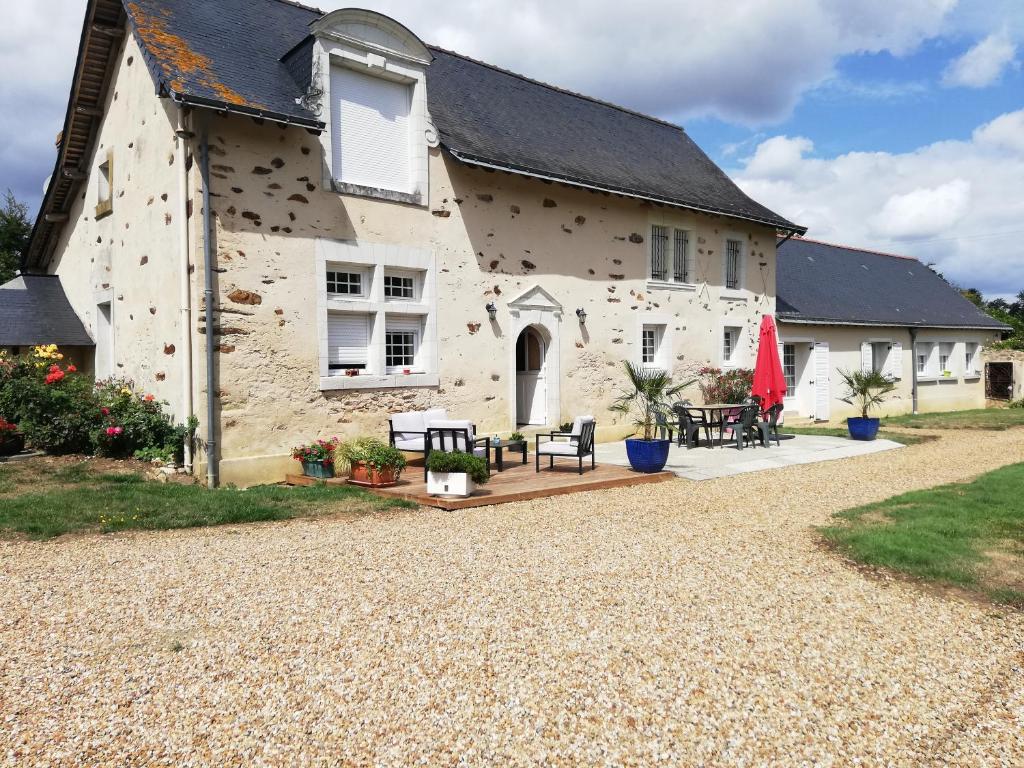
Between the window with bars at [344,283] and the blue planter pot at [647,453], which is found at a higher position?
the window with bars at [344,283]

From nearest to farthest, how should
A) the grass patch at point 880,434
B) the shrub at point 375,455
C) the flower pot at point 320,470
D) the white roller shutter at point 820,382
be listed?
the shrub at point 375,455 → the flower pot at point 320,470 → the grass patch at point 880,434 → the white roller shutter at point 820,382

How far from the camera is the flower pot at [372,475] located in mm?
8484

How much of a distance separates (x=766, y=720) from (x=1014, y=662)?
164cm

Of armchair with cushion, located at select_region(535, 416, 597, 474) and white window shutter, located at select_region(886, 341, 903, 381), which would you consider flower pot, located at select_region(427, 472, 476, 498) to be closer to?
armchair with cushion, located at select_region(535, 416, 597, 474)

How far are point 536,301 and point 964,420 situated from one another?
13550 millimetres

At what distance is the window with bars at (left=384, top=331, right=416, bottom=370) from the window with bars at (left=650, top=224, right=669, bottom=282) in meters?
5.82

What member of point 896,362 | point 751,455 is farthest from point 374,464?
point 896,362

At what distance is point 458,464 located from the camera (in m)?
7.81

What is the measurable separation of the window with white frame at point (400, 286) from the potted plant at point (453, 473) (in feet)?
12.0

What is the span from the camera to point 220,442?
8.91 metres

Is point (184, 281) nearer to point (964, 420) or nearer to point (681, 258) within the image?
point (681, 258)

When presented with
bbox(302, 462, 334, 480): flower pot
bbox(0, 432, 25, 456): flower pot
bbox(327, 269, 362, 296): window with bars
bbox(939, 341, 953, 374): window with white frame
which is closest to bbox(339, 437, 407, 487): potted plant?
bbox(302, 462, 334, 480): flower pot

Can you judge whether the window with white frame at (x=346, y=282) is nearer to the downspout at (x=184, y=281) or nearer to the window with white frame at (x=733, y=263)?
the downspout at (x=184, y=281)

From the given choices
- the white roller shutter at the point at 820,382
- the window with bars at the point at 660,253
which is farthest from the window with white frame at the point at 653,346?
the white roller shutter at the point at 820,382
